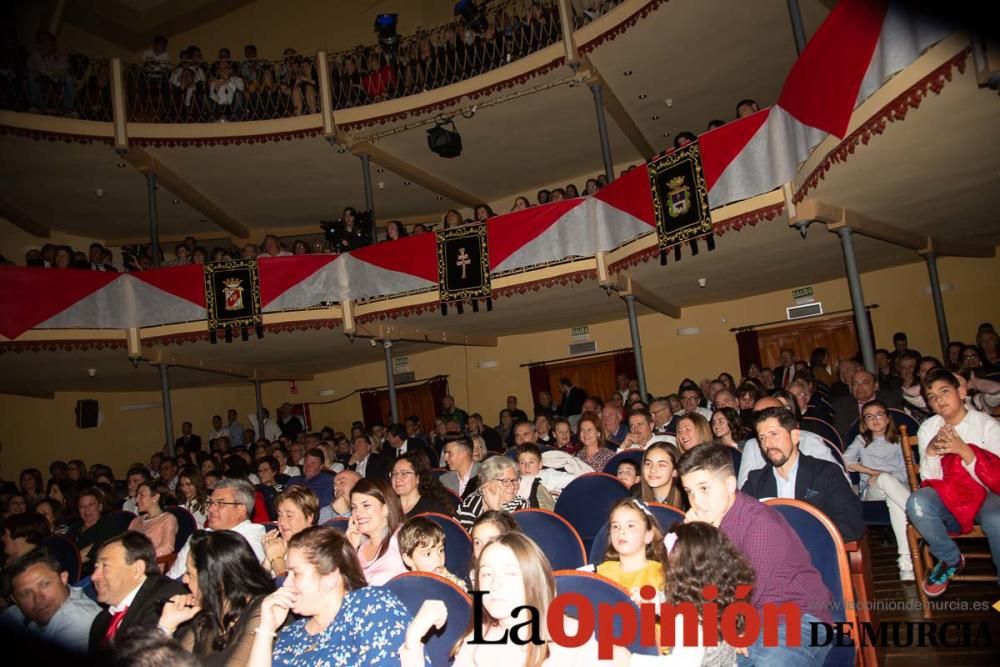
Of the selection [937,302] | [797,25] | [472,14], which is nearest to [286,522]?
[797,25]

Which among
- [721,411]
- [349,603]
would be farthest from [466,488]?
Answer: [349,603]

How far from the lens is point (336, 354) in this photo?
1291 centimetres

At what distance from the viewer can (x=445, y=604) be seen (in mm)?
2545

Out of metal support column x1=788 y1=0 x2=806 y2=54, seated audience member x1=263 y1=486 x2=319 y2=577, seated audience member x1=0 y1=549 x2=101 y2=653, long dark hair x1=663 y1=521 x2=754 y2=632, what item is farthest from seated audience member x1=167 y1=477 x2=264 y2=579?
metal support column x1=788 y1=0 x2=806 y2=54

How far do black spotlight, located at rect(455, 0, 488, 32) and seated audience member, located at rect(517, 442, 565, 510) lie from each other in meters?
7.94

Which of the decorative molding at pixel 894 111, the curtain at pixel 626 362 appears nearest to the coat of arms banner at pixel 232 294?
the curtain at pixel 626 362

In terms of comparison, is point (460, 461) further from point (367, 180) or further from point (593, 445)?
point (367, 180)

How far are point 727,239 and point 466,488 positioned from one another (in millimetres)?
4501

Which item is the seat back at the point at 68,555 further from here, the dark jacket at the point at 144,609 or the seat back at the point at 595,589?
the seat back at the point at 595,589

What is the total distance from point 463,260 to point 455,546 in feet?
21.0

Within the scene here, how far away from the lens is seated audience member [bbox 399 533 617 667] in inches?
79.2

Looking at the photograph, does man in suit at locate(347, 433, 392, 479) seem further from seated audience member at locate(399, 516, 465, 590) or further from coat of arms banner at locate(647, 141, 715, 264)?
seated audience member at locate(399, 516, 465, 590)

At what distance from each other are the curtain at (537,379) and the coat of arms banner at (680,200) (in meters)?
5.70

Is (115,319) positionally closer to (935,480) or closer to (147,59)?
(147,59)
